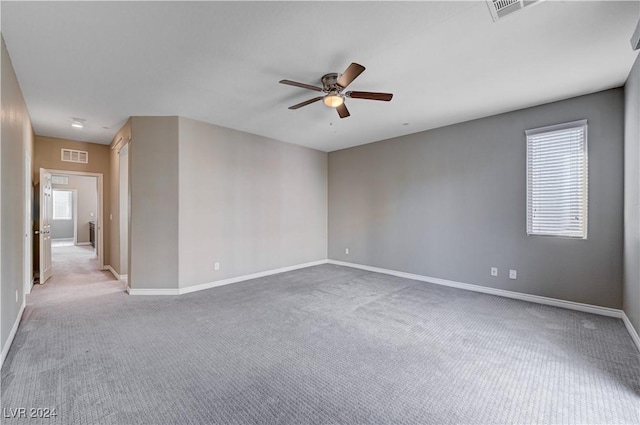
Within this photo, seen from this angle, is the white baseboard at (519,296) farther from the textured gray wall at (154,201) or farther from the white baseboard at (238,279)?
the textured gray wall at (154,201)

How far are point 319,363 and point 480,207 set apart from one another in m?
3.59

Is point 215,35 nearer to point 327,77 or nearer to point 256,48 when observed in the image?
point 256,48

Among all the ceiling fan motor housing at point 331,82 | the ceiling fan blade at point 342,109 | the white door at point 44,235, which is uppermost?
the ceiling fan motor housing at point 331,82

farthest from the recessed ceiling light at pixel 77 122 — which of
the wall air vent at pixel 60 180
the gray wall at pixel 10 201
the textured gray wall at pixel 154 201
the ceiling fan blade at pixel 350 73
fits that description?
the wall air vent at pixel 60 180

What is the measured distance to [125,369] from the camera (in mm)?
2248

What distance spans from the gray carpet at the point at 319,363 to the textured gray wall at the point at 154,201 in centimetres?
54

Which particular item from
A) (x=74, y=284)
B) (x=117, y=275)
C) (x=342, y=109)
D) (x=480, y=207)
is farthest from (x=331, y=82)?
(x=74, y=284)

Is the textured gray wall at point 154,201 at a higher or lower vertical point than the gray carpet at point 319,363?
higher

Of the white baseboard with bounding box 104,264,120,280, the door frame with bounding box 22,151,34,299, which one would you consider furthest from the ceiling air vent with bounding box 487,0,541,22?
the white baseboard with bounding box 104,264,120,280

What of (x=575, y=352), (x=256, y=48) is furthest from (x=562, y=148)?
(x=256, y=48)

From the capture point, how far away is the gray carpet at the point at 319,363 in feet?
5.90

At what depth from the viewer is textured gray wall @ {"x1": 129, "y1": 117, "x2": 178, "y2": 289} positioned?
4.29 meters

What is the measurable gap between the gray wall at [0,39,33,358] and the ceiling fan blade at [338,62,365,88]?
2.93 m

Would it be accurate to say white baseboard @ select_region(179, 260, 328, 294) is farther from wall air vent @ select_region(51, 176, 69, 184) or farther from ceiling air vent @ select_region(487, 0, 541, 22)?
wall air vent @ select_region(51, 176, 69, 184)
